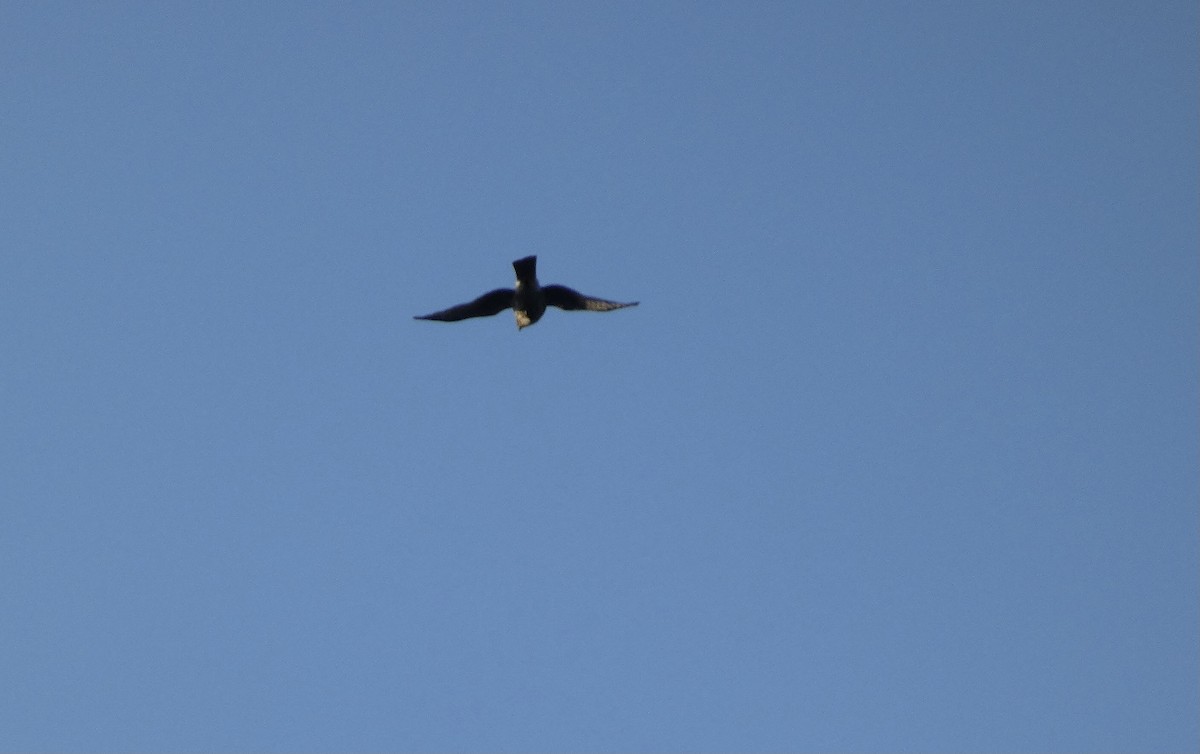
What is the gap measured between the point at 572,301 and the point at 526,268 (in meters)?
1.45

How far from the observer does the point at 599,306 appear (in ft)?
96.9

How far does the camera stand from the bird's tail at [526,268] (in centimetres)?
2839

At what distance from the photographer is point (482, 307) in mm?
29453

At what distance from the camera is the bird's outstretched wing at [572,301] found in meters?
29.5

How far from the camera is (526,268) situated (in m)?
28.6

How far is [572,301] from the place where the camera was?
29.7 metres

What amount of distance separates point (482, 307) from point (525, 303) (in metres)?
0.80

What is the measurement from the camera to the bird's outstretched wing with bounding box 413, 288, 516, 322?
2930cm

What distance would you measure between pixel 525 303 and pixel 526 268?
2.57ft

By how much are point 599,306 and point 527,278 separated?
1.46m

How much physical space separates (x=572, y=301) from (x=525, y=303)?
3.18 ft

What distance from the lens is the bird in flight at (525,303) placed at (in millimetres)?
29031

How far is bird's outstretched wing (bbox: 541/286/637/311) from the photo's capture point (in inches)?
1161

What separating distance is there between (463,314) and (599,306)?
7.46 ft
